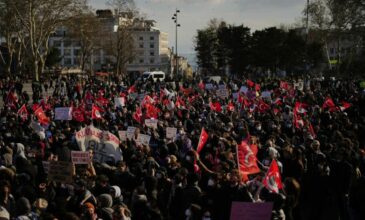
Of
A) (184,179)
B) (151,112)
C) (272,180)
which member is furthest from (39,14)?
(272,180)

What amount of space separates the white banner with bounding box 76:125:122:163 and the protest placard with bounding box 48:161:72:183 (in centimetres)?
352

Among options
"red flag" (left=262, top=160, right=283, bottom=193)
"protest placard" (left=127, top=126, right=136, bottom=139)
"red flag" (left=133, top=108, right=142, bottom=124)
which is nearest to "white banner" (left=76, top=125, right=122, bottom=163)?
"protest placard" (left=127, top=126, right=136, bottom=139)

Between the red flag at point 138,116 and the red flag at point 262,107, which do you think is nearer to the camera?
the red flag at point 138,116

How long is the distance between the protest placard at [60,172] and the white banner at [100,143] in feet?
11.5

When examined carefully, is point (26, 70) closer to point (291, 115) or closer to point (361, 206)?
point (291, 115)

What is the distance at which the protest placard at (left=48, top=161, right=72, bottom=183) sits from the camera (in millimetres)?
8945

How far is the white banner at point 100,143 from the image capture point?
1286cm

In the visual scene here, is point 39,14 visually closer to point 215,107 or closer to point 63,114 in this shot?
point 215,107

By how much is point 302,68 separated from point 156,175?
6684 cm

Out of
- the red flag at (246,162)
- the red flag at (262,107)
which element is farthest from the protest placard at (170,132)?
the red flag at (262,107)

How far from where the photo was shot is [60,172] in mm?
9039

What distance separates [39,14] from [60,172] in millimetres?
55354

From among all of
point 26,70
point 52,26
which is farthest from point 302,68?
point 26,70

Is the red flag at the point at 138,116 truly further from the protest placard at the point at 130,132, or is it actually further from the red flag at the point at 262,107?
the red flag at the point at 262,107
